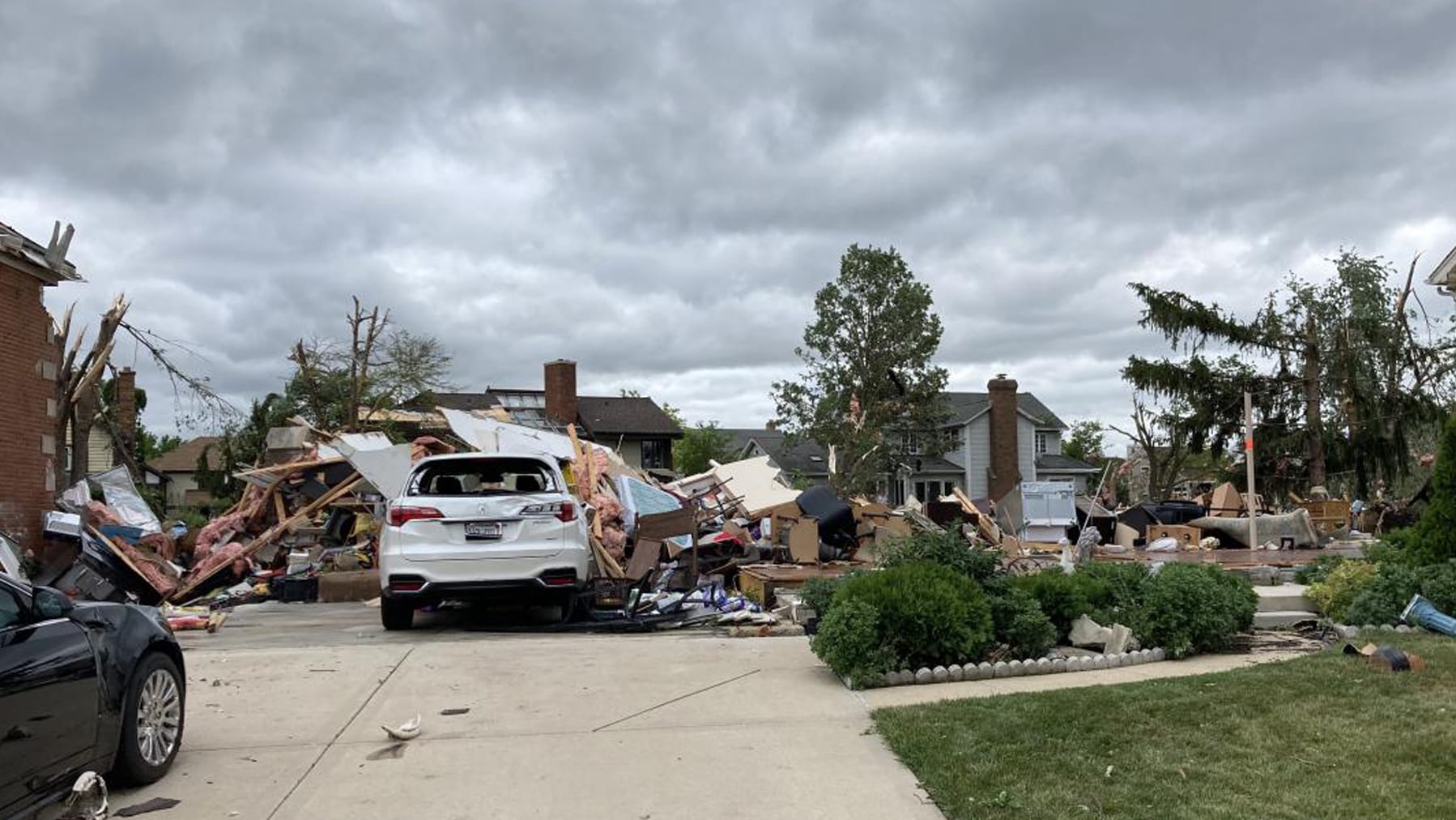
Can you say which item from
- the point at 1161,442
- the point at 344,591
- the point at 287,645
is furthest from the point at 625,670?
the point at 1161,442

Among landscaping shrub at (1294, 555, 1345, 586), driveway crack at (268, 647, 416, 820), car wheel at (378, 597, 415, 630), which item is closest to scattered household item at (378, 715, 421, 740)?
driveway crack at (268, 647, 416, 820)

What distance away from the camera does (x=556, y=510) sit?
10094 mm

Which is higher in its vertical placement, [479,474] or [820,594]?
[479,474]

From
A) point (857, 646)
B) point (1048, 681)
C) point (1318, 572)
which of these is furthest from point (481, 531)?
point (1318, 572)

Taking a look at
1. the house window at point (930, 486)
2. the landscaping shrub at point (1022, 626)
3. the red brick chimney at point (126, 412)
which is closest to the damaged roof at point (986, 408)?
the house window at point (930, 486)

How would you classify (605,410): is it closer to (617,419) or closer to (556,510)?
(617,419)

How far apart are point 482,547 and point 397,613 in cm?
141

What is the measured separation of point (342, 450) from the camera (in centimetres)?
1717

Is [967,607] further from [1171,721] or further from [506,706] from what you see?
[506,706]

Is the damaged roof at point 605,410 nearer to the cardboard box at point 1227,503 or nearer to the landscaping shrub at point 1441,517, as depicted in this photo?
the cardboard box at point 1227,503

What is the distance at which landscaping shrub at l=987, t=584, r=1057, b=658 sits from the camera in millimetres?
7801

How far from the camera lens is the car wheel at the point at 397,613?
10.4 m

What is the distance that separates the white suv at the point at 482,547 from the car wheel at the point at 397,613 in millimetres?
161

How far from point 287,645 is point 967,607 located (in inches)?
243
